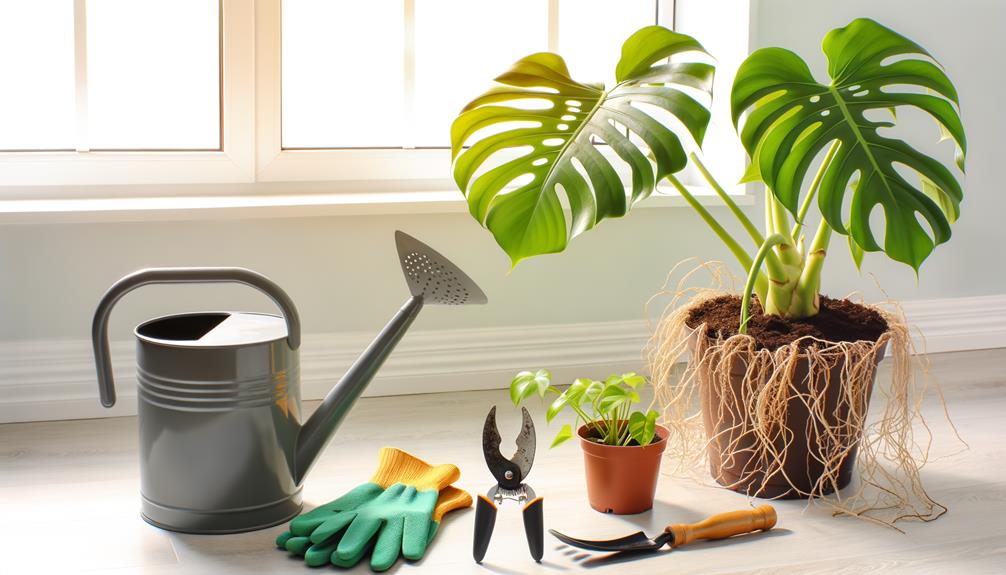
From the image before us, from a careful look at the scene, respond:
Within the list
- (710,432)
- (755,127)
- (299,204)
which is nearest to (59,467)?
(299,204)

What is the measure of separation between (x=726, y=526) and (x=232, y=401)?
73cm

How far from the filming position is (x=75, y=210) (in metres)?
1.93

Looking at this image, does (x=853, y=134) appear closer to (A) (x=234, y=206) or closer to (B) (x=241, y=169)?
(A) (x=234, y=206)

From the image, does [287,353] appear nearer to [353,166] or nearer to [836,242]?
[353,166]

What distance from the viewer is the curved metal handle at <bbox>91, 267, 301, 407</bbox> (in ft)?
4.48

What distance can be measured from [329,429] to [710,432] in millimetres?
628

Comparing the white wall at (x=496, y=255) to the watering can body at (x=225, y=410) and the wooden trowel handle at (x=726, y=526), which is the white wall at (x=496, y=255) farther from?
the wooden trowel handle at (x=726, y=526)

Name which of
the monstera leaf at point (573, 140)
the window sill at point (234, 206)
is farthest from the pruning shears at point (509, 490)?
the window sill at point (234, 206)

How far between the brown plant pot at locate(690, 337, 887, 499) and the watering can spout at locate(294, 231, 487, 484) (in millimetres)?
419

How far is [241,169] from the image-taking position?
2.20 meters

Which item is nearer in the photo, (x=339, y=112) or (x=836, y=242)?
(x=339, y=112)

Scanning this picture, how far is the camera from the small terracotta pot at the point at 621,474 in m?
1.53

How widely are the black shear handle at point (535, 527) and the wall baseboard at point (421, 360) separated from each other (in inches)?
34.2

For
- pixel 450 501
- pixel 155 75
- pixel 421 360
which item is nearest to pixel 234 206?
pixel 155 75
